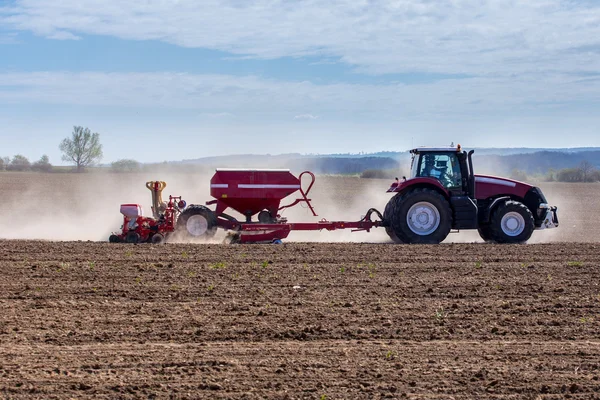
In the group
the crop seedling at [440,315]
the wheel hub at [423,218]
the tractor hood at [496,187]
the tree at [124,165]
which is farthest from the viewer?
the tree at [124,165]

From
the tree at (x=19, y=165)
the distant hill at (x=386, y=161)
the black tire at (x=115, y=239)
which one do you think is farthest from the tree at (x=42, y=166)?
the black tire at (x=115, y=239)

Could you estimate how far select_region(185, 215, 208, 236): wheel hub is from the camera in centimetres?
1620

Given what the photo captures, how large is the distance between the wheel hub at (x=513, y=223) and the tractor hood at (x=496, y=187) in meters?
0.53

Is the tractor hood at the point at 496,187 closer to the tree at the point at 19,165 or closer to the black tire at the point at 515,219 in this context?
the black tire at the point at 515,219

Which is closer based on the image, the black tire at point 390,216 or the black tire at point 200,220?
the black tire at point 200,220

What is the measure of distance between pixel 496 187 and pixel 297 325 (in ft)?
29.5

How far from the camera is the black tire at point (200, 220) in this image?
16172mm

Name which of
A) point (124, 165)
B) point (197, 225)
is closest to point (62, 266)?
point (197, 225)

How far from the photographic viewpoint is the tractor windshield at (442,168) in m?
16.3

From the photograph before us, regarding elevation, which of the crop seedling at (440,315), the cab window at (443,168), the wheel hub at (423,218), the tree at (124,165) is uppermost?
the tree at (124,165)

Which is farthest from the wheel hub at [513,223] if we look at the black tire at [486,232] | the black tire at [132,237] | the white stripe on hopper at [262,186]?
the black tire at [132,237]

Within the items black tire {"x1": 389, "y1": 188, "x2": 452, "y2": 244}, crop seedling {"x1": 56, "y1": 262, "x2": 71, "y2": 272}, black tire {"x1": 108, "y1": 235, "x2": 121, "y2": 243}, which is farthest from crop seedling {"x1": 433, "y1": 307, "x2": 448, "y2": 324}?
black tire {"x1": 108, "y1": 235, "x2": 121, "y2": 243}

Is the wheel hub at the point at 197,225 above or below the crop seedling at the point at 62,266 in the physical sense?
above

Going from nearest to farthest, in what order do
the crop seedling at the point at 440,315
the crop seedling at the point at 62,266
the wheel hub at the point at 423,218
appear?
the crop seedling at the point at 440,315 → the crop seedling at the point at 62,266 → the wheel hub at the point at 423,218
